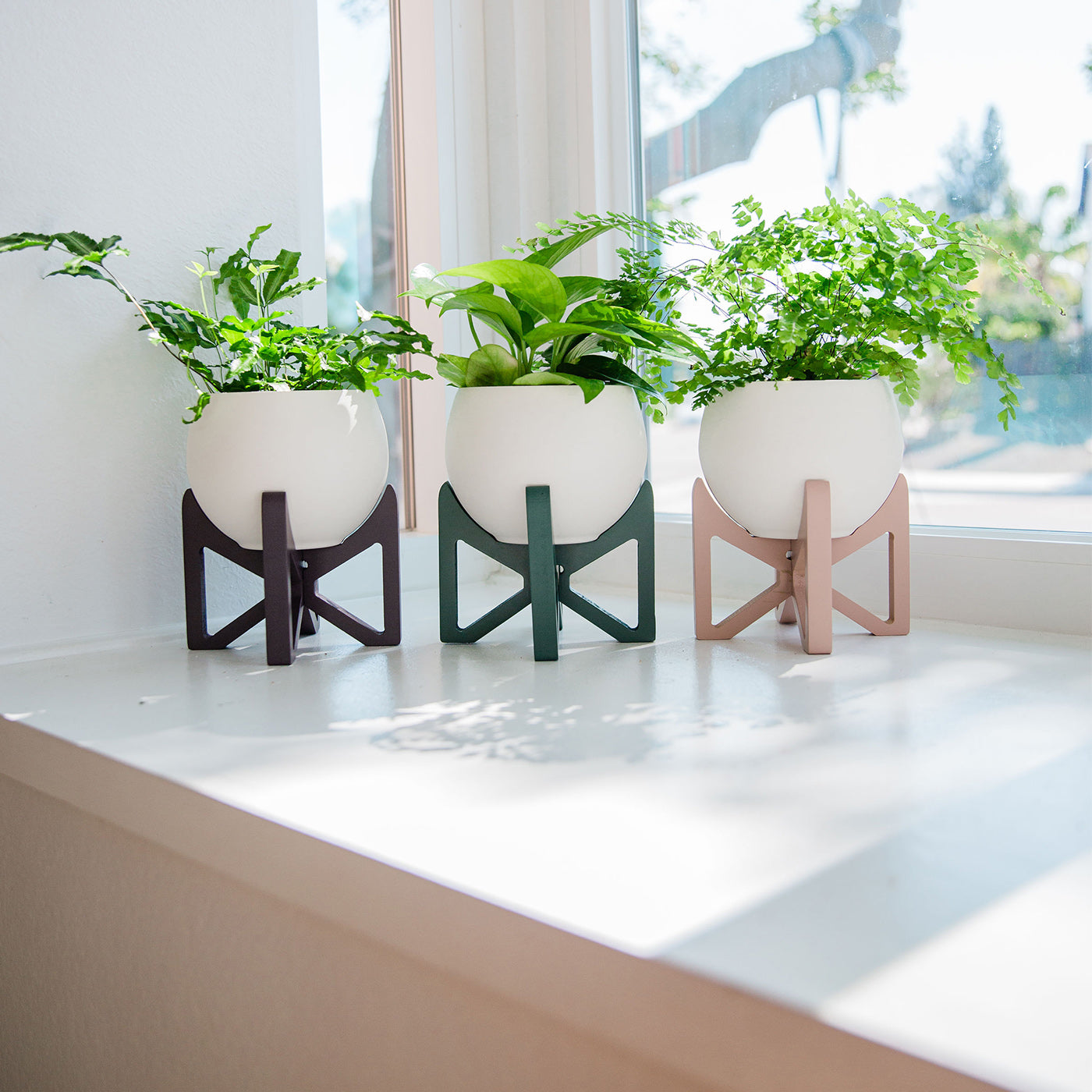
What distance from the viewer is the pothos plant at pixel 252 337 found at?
996 millimetres

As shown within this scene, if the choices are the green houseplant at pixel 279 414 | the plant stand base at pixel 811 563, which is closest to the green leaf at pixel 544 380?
the green houseplant at pixel 279 414

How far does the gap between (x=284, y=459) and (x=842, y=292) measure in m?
0.56

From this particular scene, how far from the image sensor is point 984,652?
1.00 meters

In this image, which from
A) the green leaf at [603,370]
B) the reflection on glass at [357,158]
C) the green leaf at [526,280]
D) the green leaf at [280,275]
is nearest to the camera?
the green leaf at [526,280]

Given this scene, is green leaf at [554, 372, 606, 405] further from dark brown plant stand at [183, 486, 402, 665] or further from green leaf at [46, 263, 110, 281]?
green leaf at [46, 263, 110, 281]

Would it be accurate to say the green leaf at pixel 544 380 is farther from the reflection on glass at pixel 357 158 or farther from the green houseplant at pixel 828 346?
the reflection on glass at pixel 357 158

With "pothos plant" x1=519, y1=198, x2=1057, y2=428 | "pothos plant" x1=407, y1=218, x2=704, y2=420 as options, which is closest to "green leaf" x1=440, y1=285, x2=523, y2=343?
"pothos plant" x1=407, y1=218, x2=704, y2=420

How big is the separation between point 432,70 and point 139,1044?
1336 mm

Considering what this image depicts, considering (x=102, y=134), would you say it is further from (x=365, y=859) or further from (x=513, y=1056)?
(x=513, y=1056)

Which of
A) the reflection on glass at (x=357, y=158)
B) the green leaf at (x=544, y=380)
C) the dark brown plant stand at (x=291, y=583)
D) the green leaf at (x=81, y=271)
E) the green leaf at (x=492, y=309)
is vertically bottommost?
the dark brown plant stand at (x=291, y=583)

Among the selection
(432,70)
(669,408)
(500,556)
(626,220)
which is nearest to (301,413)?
(500,556)

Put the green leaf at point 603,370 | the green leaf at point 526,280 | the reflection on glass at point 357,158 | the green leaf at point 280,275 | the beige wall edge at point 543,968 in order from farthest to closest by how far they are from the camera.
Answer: the reflection on glass at point 357,158 < the green leaf at point 280,275 < the green leaf at point 603,370 < the green leaf at point 526,280 < the beige wall edge at point 543,968

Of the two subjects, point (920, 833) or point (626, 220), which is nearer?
point (920, 833)

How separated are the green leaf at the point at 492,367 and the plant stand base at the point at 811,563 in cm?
24
